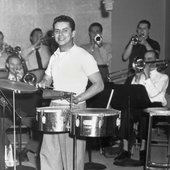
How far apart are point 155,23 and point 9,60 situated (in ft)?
13.2

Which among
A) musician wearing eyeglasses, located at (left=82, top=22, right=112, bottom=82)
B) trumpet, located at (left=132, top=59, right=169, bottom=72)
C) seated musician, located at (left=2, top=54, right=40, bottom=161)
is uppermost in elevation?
musician wearing eyeglasses, located at (left=82, top=22, right=112, bottom=82)

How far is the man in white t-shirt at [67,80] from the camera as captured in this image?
4.42 meters

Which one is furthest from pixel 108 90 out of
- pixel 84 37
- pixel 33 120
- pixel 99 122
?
pixel 84 37

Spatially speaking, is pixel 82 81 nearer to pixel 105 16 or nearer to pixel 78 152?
pixel 78 152

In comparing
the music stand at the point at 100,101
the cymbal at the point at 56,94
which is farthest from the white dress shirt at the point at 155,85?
the cymbal at the point at 56,94

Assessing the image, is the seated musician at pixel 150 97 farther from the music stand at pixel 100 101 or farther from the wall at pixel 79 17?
the wall at pixel 79 17

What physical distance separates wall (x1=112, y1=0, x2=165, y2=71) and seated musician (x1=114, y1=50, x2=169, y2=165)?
283 centimetres

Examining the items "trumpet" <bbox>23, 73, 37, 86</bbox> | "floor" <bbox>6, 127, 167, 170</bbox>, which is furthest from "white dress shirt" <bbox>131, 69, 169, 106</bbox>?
"trumpet" <bbox>23, 73, 37, 86</bbox>

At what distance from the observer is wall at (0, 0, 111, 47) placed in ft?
31.0

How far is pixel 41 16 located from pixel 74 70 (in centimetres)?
532

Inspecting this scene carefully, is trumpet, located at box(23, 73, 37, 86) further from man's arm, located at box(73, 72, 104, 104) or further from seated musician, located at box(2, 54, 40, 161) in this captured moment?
man's arm, located at box(73, 72, 104, 104)

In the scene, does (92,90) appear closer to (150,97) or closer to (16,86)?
(16,86)

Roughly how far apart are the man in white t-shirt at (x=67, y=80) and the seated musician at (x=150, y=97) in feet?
5.88

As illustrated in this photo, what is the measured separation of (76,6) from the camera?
9.55m
